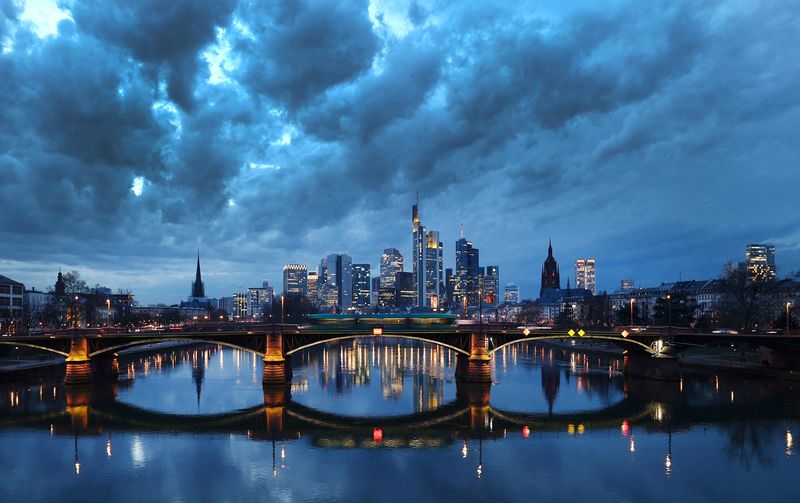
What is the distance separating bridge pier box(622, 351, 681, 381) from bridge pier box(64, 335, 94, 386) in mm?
87759

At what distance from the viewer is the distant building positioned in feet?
440

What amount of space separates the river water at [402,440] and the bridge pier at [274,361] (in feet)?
9.30

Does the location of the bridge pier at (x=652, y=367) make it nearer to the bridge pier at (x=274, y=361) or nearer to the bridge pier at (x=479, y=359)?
the bridge pier at (x=479, y=359)

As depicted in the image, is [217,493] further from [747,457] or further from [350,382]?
[350,382]

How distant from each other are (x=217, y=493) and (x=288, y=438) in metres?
15.5

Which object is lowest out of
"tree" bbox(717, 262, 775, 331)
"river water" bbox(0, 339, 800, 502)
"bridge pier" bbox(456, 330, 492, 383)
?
"river water" bbox(0, 339, 800, 502)

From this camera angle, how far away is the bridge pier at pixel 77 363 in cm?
8069

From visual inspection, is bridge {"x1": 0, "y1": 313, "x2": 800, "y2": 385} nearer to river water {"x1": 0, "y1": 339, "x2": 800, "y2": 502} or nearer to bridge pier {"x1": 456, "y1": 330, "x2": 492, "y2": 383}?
bridge pier {"x1": 456, "y1": 330, "x2": 492, "y2": 383}

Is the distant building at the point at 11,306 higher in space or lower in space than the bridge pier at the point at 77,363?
higher

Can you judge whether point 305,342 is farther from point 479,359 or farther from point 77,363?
point 77,363

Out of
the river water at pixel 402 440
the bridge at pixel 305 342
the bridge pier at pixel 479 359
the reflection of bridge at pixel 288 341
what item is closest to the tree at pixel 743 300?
the bridge at pixel 305 342

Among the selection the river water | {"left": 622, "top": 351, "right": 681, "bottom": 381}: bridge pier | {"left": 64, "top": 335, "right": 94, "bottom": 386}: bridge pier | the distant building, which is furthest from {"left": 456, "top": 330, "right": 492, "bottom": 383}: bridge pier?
the distant building

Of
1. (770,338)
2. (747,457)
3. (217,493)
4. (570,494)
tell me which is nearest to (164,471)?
(217,493)

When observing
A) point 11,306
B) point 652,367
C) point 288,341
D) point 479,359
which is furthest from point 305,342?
point 11,306
